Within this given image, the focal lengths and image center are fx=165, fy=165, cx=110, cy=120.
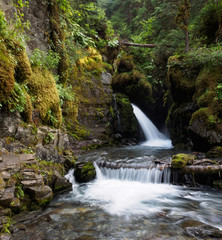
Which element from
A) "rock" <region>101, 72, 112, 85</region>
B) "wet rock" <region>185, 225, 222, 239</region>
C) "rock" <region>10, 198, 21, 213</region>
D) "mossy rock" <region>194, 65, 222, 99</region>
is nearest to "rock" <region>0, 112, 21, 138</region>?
"rock" <region>10, 198, 21, 213</region>

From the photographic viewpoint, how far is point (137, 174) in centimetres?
695

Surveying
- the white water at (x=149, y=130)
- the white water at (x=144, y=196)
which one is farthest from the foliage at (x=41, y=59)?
the white water at (x=149, y=130)

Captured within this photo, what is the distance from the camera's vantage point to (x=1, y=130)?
407cm

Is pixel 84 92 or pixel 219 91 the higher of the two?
pixel 84 92

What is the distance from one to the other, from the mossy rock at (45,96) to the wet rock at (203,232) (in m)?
5.09

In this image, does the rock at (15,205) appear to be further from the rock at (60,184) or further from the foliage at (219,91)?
the foliage at (219,91)

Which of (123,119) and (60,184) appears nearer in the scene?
(60,184)

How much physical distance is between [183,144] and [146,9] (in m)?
19.8

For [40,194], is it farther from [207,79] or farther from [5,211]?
[207,79]

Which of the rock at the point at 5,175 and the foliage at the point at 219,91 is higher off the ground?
the foliage at the point at 219,91

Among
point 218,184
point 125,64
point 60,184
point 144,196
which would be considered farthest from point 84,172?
point 125,64

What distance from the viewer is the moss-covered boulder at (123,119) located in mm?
15281

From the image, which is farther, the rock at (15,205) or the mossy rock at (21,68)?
the mossy rock at (21,68)

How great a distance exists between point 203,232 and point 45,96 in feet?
18.8
